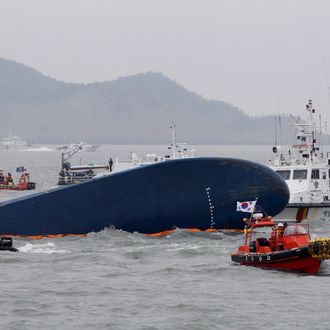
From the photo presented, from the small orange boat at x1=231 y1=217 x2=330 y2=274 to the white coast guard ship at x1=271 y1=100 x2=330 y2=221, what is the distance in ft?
55.9

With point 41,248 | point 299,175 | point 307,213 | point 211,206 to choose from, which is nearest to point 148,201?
point 211,206

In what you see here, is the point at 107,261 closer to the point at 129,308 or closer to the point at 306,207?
the point at 129,308

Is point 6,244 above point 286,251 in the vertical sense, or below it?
below

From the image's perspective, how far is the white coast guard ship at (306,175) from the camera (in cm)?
5212

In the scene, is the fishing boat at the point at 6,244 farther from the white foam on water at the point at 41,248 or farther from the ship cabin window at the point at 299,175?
the ship cabin window at the point at 299,175

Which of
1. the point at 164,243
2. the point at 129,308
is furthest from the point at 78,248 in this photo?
the point at 129,308

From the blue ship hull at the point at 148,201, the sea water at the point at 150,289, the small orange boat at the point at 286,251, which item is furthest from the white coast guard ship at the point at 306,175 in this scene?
the small orange boat at the point at 286,251

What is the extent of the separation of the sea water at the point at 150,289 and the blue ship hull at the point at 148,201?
1542mm

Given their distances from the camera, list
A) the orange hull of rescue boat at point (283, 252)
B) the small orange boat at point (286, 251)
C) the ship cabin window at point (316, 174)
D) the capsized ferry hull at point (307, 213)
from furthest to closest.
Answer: the ship cabin window at point (316, 174)
the capsized ferry hull at point (307, 213)
the orange hull of rescue boat at point (283, 252)
the small orange boat at point (286, 251)

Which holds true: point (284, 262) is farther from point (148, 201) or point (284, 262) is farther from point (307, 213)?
point (307, 213)

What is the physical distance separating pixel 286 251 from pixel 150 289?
16.4ft

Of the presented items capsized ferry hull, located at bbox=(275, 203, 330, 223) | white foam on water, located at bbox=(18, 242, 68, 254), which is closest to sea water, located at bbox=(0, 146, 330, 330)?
white foam on water, located at bbox=(18, 242, 68, 254)

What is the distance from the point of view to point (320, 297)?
29.6 meters

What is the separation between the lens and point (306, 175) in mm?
53688
